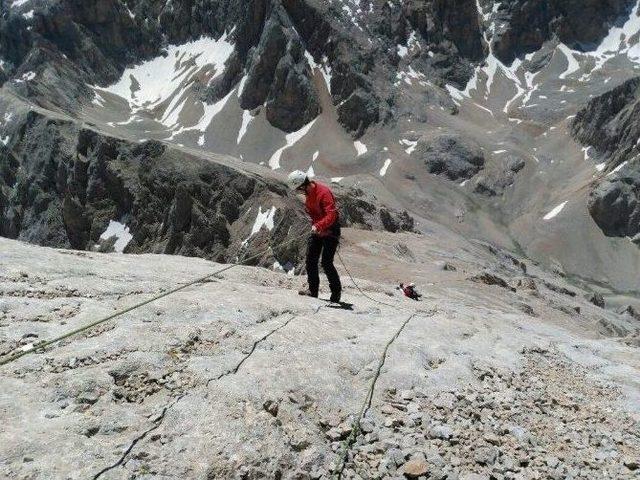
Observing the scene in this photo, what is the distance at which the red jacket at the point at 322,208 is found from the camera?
1335cm

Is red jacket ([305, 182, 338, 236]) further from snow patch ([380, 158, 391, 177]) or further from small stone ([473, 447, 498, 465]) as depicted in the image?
snow patch ([380, 158, 391, 177])

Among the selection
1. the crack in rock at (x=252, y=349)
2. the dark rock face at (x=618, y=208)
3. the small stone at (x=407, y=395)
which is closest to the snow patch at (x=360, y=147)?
the dark rock face at (x=618, y=208)

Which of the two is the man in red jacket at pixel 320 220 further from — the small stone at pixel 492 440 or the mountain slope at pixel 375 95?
the mountain slope at pixel 375 95

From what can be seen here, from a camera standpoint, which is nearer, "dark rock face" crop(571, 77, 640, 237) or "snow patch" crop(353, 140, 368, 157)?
"dark rock face" crop(571, 77, 640, 237)

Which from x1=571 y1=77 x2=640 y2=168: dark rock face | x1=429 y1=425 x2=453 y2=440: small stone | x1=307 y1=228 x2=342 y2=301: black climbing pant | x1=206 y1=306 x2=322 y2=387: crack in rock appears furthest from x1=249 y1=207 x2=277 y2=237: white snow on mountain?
x1=571 y1=77 x2=640 y2=168: dark rock face

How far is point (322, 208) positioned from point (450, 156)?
13442 centimetres

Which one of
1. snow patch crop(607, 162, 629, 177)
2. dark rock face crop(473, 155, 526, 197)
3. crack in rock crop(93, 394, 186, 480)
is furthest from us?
dark rock face crop(473, 155, 526, 197)

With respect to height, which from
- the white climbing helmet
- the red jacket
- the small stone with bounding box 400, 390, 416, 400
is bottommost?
the small stone with bounding box 400, 390, 416, 400

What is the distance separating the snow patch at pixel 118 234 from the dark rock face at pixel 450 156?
89943mm

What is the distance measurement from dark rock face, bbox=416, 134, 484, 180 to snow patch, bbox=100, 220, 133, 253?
295ft

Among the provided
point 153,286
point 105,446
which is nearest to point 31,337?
point 105,446

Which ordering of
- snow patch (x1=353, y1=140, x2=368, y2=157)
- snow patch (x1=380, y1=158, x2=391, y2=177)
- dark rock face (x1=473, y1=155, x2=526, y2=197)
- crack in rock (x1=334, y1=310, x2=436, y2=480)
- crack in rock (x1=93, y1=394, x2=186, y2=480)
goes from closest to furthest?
1. crack in rock (x1=93, y1=394, x2=186, y2=480)
2. crack in rock (x1=334, y1=310, x2=436, y2=480)
3. snow patch (x1=380, y1=158, x2=391, y2=177)
4. dark rock face (x1=473, y1=155, x2=526, y2=197)
5. snow patch (x1=353, y1=140, x2=368, y2=157)

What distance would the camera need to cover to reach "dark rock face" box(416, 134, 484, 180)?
465 ft

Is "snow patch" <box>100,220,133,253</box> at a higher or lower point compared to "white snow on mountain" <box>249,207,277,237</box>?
lower
